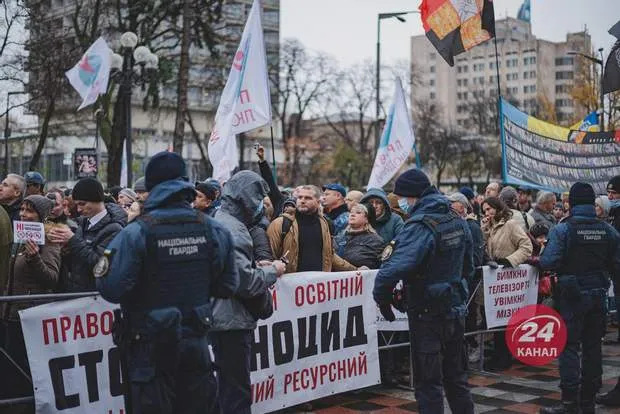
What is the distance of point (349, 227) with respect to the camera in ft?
27.5

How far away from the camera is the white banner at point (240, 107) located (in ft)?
33.2

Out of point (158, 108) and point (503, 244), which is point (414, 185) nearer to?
point (503, 244)

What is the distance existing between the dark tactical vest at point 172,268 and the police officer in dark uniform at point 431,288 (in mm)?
1681

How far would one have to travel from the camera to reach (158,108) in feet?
111

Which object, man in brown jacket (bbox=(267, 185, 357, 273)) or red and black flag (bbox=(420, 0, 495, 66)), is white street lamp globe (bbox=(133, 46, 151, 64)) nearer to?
red and black flag (bbox=(420, 0, 495, 66))


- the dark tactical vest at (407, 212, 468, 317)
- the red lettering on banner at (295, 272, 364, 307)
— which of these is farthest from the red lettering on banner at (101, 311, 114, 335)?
the dark tactical vest at (407, 212, 468, 317)

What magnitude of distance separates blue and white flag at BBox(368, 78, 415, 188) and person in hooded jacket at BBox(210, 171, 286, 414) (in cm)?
839

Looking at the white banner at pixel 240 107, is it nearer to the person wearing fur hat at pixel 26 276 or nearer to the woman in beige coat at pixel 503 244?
the woman in beige coat at pixel 503 244

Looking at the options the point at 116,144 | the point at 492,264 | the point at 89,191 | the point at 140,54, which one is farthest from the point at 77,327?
the point at 116,144

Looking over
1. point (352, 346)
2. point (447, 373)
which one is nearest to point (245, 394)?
point (447, 373)

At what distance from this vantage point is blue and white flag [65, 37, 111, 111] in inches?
668

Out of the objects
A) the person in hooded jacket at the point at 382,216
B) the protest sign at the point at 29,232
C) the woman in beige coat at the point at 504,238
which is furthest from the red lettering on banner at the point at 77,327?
the woman in beige coat at the point at 504,238

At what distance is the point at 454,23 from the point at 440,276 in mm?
5461

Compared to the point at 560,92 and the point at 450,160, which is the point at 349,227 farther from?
the point at 560,92
